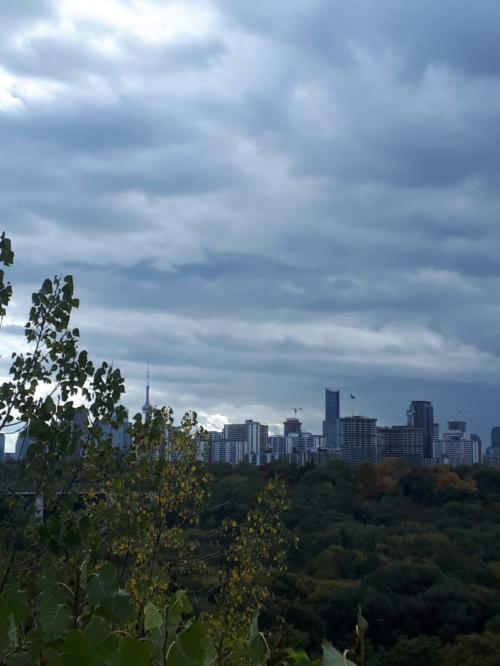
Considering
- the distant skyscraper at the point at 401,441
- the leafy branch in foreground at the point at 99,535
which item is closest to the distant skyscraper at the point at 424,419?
the distant skyscraper at the point at 401,441

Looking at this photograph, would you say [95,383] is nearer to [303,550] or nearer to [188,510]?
[188,510]

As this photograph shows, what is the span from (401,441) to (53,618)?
91813mm

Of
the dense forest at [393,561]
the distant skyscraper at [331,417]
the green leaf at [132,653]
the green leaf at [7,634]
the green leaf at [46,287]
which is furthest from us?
the distant skyscraper at [331,417]

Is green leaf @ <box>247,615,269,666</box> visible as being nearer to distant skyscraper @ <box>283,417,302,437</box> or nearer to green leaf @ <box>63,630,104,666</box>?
green leaf @ <box>63,630,104,666</box>

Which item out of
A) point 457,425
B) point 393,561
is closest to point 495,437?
point 457,425

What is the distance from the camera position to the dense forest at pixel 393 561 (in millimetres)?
26938

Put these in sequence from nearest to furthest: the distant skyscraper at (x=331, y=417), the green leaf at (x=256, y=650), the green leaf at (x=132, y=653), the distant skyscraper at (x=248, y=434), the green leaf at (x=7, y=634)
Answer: the green leaf at (x=132, y=653) < the green leaf at (x=7, y=634) < the green leaf at (x=256, y=650) < the distant skyscraper at (x=248, y=434) < the distant skyscraper at (x=331, y=417)

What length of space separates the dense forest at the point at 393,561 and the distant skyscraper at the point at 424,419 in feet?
137

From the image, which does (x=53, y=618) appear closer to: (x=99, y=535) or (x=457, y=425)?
(x=99, y=535)

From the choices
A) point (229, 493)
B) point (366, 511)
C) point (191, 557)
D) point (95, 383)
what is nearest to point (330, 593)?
point (229, 493)

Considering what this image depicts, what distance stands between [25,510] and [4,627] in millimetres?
3157

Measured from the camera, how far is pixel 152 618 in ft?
5.47

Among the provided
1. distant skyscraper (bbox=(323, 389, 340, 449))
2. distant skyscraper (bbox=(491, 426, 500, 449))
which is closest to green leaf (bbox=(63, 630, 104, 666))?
distant skyscraper (bbox=(323, 389, 340, 449))

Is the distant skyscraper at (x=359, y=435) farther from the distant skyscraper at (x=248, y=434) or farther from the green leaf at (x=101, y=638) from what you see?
the green leaf at (x=101, y=638)
